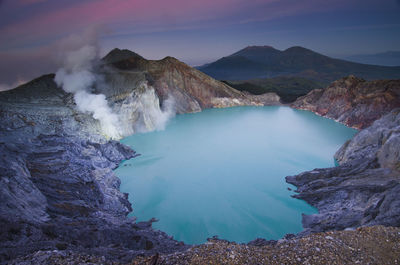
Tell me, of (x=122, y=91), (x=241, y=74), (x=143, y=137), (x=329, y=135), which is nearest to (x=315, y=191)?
(x=329, y=135)

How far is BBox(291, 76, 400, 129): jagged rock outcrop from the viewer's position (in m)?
26.7

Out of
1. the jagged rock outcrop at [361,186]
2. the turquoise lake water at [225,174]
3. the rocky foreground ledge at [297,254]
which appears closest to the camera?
the rocky foreground ledge at [297,254]

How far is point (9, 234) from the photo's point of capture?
6.54 metres

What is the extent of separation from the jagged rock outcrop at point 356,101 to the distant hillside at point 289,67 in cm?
4711

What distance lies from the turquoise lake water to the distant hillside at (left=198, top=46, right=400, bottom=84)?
2495 inches

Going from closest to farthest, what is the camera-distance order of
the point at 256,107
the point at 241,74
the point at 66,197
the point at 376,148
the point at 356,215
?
1. the point at 356,215
2. the point at 66,197
3. the point at 376,148
4. the point at 256,107
5. the point at 241,74

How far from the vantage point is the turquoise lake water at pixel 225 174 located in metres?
11.2

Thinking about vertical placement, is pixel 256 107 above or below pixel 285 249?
above

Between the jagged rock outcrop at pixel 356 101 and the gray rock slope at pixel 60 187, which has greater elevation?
the jagged rock outcrop at pixel 356 101

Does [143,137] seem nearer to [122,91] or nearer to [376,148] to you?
[122,91]

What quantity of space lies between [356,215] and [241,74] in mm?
103455

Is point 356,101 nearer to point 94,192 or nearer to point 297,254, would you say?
point 297,254

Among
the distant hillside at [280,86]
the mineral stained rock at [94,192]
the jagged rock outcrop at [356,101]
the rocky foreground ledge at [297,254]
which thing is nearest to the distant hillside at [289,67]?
the distant hillside at [280,86]

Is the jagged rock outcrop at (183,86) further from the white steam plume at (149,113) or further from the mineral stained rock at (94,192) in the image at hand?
the mineral stained rock at (94,192)
